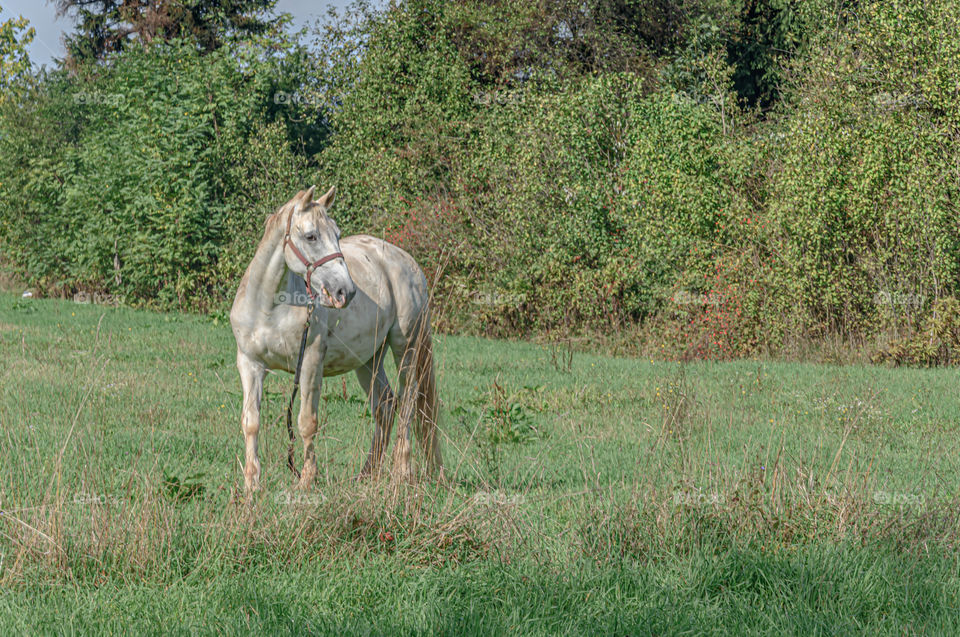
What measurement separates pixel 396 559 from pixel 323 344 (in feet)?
6.81

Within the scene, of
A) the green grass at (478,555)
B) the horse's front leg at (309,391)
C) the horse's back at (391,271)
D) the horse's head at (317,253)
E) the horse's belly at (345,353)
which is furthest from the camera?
the horse's back at (391,271)

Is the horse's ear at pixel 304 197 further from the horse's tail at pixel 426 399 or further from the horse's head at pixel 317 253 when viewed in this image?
the horse's tail at pixel 426 399

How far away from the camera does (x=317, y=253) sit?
568 centimetres

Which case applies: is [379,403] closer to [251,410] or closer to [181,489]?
[251,410]

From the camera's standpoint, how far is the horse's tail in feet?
21.5

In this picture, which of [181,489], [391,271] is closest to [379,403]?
[391,271]

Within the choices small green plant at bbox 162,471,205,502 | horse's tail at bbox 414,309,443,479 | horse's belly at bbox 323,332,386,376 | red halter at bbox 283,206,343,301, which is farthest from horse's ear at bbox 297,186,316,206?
small green plant at bbox 162,471,205,502

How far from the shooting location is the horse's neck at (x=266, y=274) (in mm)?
5961

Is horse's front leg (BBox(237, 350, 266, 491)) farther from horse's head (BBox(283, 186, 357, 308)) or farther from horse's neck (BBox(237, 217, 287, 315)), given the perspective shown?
horse's head (BBox(283, 186, 357, 308))

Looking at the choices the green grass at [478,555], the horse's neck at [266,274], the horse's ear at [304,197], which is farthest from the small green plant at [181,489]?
the horse's ear at [304,197]

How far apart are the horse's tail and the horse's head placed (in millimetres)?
1048

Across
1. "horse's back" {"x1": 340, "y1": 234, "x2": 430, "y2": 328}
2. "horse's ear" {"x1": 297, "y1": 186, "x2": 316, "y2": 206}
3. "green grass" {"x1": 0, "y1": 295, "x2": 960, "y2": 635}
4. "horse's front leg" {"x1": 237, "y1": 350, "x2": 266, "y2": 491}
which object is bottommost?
"green grass" {"x1": 0, "y1": 295, "x2": 960, "y2": 635}

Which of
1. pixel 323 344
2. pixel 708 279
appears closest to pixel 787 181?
pixel 708 279

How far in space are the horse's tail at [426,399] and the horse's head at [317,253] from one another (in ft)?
3.44
